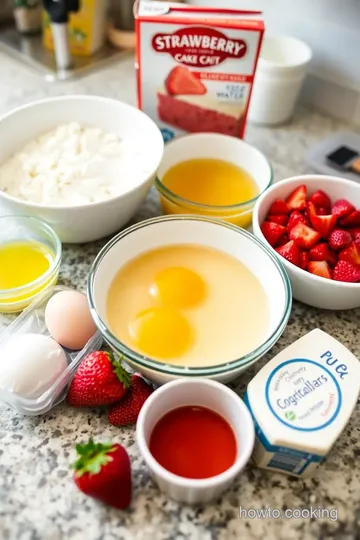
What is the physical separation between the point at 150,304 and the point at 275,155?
673 millimetres

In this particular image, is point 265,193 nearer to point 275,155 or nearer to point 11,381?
point 275,155

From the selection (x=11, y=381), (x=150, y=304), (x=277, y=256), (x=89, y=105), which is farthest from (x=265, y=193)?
(x=11, y=381)

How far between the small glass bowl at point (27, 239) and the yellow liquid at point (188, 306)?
13cm

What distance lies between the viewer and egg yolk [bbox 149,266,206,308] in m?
0.97

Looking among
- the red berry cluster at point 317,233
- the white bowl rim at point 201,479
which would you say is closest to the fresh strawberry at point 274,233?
the red berry cluster at point 317,233

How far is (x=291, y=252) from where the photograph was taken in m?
1.00

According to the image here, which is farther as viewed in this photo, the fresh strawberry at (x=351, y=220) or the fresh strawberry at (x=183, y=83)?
the fresh strawberry at (x=183, y=83)

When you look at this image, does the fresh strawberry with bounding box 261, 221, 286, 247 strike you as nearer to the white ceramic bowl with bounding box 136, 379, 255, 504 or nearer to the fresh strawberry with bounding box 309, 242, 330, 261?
the fresh strawberry with bounding box 309, 242, 330, 261

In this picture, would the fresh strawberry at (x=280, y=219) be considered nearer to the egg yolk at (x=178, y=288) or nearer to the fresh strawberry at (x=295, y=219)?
the fresh strawberry at (x=295, y=219)

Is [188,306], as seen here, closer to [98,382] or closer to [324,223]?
[98,382]

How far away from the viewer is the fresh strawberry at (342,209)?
3.57ft

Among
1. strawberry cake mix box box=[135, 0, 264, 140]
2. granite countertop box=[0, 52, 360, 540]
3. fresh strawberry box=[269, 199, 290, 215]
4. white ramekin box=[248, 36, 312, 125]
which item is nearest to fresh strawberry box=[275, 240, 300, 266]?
fresh strawberry box=[269, 199, 290, 215]

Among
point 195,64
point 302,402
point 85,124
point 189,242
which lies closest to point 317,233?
point 189,242

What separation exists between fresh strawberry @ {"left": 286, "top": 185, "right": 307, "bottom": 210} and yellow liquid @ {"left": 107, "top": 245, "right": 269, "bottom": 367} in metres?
0.19
